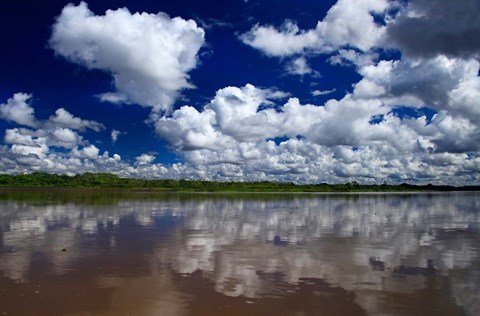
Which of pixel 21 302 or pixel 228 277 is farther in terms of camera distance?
pixel 228 277

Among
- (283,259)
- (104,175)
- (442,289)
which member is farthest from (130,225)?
(104,175)

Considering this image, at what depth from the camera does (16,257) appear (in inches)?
717

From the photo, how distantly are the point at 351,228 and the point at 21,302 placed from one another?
23.7 metres

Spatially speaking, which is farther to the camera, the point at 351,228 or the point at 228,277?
the point at 351,228

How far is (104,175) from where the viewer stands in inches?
7687

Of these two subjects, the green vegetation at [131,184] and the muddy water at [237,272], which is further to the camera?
the green vegetation at [131,184]

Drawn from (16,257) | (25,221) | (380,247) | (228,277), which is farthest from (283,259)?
(25,221)

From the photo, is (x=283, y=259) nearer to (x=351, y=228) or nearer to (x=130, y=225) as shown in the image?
(x=351, y=228)

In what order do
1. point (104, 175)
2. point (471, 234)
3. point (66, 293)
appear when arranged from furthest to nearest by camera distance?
point (104, 175) → point (471, 234) → point (66, 293)

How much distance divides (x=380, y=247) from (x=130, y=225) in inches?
750

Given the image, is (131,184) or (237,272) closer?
(237,272)

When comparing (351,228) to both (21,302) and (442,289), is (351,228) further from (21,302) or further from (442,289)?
(21,302)

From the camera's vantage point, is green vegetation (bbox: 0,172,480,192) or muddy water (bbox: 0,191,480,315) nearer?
muddy water (bbox: 0,191,480,315)

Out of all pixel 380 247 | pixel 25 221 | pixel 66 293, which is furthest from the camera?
pixel 25 221
